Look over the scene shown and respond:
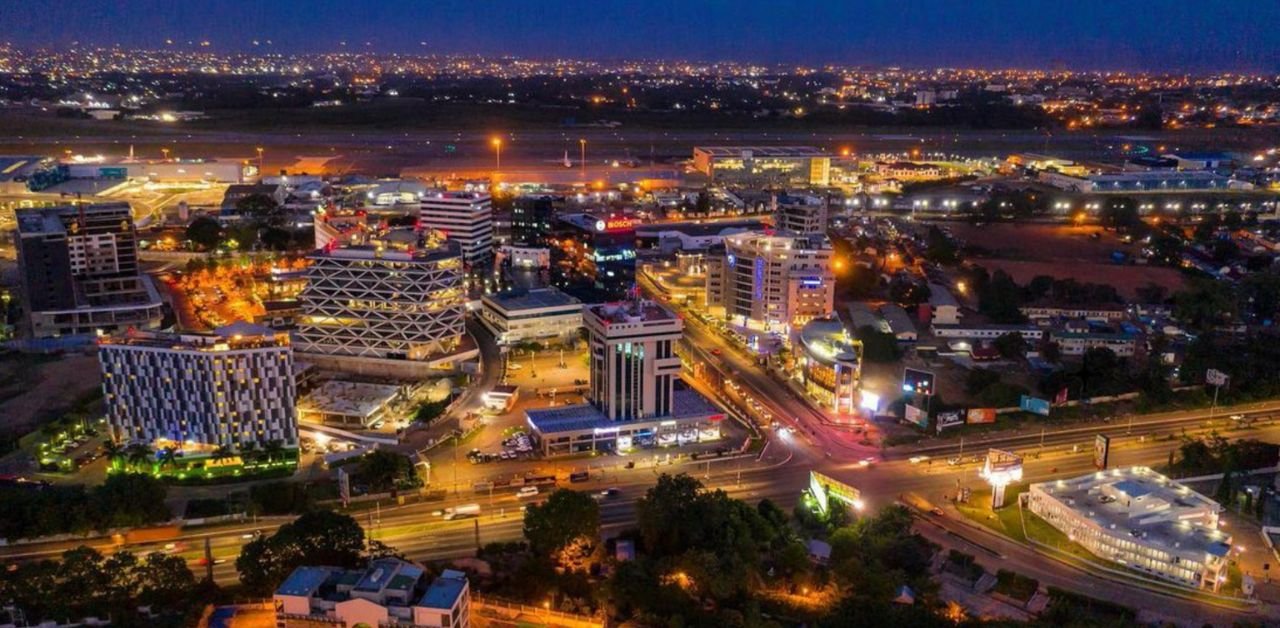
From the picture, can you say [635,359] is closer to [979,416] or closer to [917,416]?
[917,416]

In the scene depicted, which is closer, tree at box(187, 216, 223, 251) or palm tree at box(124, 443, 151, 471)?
palm tree at box(124, 443, 151, 471)

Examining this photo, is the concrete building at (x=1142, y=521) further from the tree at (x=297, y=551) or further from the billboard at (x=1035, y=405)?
the tree at (x=297, y=551)

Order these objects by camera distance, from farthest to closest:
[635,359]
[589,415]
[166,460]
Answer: [589,415], [635,359], [166,460]

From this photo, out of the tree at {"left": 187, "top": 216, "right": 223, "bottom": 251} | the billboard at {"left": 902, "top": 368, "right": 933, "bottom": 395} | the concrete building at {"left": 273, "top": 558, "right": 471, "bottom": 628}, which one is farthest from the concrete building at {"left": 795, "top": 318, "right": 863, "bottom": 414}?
the tree at {"left": 187, "top": 216, "right": 223, "bottom": 251}

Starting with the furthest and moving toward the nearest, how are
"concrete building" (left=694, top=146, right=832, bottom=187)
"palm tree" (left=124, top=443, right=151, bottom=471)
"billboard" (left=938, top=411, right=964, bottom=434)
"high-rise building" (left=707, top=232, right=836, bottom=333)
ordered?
1. "concrete building" (left=694, top=146, right=832, bottom=187)
2. "high-rise building" (left=707, top=232, right=836, bottom=333)
3. "billboard" (left=938, top=411, right=964, bottom=434)
4. "palm tree" (left=124, top=443, right=151, bottom=471)

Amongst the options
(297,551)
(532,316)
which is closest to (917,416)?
(532,316)

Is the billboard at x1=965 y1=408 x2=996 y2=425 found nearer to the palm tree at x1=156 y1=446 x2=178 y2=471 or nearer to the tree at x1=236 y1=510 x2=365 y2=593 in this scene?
the tree at x1=236 y1=510 x2=365 y2=593

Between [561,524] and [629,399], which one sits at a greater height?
[629,399]
